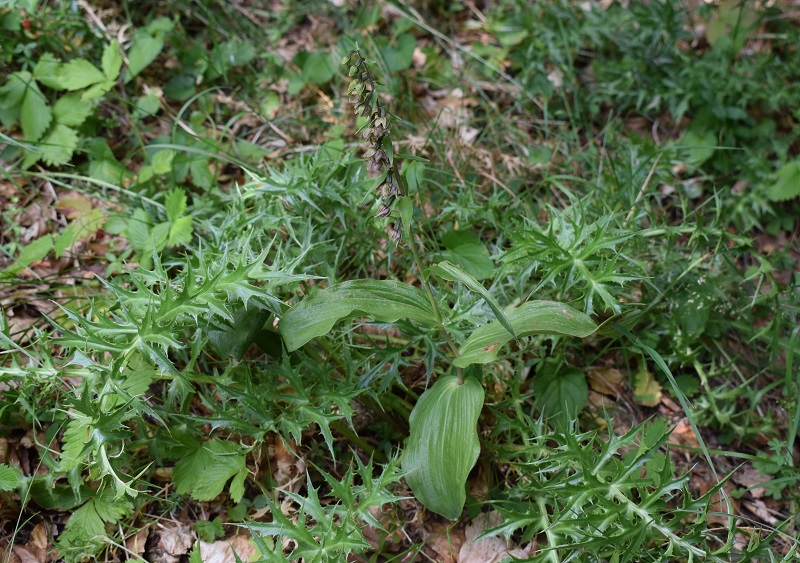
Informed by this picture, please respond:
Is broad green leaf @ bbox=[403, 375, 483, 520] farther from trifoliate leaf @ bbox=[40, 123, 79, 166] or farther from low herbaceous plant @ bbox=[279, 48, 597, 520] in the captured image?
trifoliate leaf @ bbox=[40, 123, 79, 166]

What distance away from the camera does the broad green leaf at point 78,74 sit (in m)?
3.20

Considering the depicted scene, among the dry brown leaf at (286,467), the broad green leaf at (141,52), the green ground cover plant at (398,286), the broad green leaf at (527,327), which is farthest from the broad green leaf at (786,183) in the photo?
the broad green leaf at (141,52)

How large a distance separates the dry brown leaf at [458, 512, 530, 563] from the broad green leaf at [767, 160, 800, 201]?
2.24 m

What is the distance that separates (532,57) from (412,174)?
4.38 ft

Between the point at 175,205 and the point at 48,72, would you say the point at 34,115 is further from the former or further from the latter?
the point at 175,205

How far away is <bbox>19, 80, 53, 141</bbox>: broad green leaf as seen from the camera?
310cm

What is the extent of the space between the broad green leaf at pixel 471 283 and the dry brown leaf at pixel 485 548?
806 millimetres

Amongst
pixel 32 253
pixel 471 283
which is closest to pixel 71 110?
pixel 32 253

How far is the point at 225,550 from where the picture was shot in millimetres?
2205

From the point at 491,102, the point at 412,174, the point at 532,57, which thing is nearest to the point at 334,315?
the point at 412,174

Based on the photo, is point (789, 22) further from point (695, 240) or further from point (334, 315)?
point (334, 315)

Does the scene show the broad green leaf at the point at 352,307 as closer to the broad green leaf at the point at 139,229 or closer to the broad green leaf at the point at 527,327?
the broad green leaf at the point at 527,327

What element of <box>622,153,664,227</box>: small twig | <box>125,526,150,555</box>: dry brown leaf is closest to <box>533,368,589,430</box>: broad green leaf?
<box>622,153,664,227</box>: small twig

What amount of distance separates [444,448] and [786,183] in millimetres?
2475
